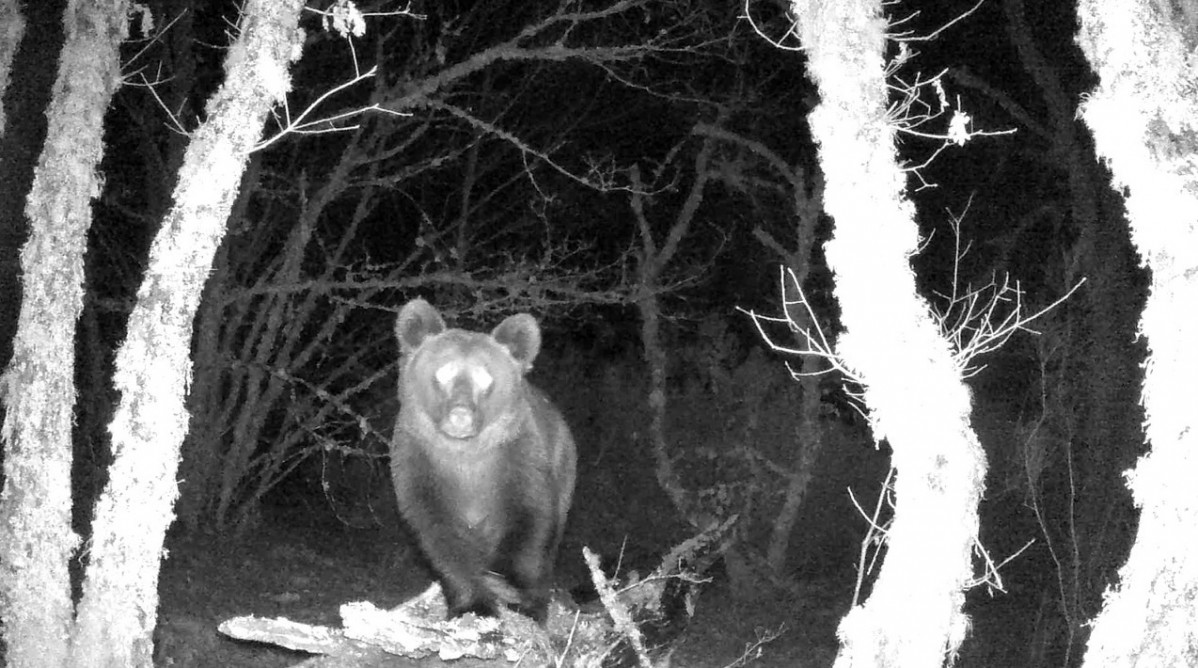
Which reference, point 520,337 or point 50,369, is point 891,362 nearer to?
point 50,369

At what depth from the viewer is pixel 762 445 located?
54.1 feet

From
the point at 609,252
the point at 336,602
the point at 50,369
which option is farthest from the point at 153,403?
the point at 609,252

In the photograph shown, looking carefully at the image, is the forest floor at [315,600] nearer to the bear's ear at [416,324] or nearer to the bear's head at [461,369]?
the bear's head at [461,369]

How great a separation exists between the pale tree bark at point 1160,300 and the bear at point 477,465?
3.58 metres

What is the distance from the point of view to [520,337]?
24.8ft

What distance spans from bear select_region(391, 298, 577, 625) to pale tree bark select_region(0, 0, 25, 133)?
2543 mm

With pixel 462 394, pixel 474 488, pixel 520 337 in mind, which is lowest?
pixel 474 488

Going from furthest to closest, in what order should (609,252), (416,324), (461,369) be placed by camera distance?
1. (609,252)
2. (416,324)
3. (461,369)

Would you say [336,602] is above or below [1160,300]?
below

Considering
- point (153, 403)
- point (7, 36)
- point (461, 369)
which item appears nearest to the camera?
point (153, 403)

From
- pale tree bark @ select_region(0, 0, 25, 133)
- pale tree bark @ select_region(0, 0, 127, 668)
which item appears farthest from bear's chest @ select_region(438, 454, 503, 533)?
pale tree bark @ select_region(0, 0, 25, 133)

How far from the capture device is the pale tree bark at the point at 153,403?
485cm

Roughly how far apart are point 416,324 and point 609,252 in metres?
8.51

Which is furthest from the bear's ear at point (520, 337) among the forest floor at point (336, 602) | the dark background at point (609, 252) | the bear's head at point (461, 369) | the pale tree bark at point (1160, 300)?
the pale tree bark at point (1160, 300)
